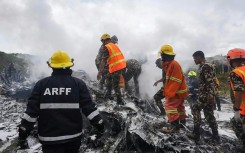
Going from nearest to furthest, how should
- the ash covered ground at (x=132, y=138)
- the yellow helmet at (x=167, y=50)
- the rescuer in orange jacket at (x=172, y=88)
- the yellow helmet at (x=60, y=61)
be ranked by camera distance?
the yellow helmet at (x=60, y=61) < the ash covered ground at (x=132, y=138) < the rescuer in orange jacket at (x=172, y=88) < the yellow helmet at (x=167, y=50)

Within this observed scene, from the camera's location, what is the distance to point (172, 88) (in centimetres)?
536

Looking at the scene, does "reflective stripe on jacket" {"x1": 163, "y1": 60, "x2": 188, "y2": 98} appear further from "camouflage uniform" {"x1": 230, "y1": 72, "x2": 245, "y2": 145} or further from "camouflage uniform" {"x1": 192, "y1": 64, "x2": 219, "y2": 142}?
"camouflage uniform" {"x1": 230, "y1": 72, "x2": 245, "y2": 145}

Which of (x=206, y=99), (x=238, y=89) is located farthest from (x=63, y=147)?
(x=206, y=99)

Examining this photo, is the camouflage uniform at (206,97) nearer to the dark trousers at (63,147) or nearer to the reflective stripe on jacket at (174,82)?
the reflective stripe on jacket at (174,82)

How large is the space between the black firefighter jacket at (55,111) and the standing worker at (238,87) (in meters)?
2.33

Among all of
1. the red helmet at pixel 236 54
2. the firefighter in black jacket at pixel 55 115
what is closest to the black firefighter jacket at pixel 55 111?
the firefighter in black jacket at pixel 55 115

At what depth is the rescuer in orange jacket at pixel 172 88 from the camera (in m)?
5.29

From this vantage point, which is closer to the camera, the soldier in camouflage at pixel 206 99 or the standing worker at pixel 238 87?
the standing worker at pixel 238 87

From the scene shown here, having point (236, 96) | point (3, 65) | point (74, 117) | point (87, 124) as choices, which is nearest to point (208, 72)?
point (236, 96)

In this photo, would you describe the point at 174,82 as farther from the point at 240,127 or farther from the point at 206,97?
the point at 240,127

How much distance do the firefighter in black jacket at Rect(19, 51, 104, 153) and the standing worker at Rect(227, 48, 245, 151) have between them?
7.61ft

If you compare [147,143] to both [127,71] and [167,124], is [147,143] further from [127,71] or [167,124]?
[127,71]

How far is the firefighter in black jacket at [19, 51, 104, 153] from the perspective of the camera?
9.87 ft

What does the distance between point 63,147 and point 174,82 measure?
9.62ft
